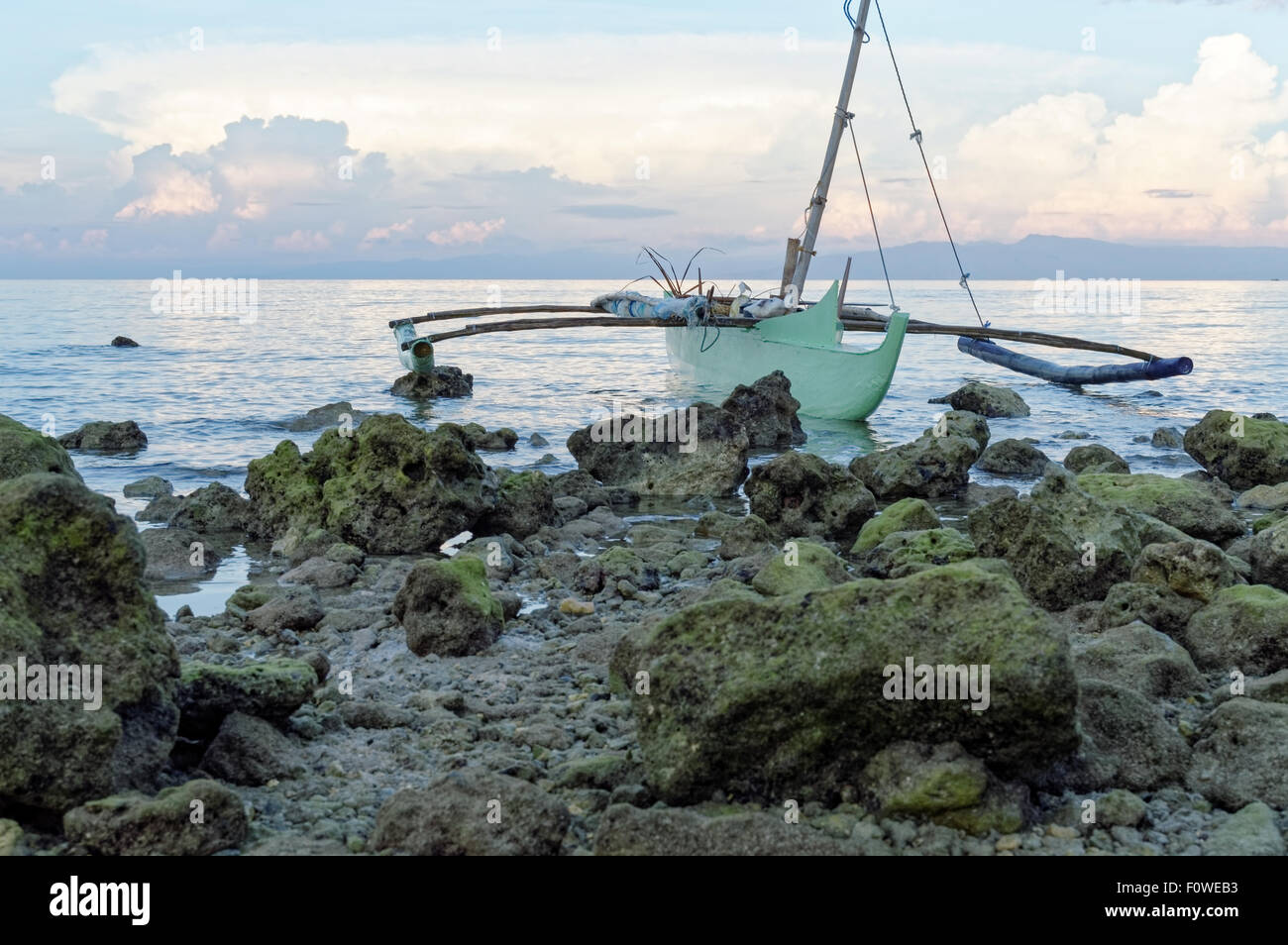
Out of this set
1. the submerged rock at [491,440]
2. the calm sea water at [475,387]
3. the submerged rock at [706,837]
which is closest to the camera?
the submerged rock at [706,837]

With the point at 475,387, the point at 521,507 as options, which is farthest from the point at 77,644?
the point at 475,387

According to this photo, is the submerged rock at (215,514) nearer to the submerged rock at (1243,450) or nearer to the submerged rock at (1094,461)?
the submerged rock at (1094,461)

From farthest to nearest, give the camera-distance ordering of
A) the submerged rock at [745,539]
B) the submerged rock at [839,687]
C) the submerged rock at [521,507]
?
the submerged rock at [521,507] → the submerged rock at [745,539] → the submerged rock at [839,687]

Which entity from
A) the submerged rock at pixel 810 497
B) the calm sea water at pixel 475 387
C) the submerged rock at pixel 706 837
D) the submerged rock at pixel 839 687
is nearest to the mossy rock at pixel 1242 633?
the submerged rock at pixel 839 687

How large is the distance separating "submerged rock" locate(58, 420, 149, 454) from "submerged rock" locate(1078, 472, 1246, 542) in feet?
46.9

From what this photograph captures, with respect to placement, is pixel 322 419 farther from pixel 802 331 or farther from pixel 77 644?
pixel 77 644

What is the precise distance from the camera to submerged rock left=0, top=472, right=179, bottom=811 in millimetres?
4176

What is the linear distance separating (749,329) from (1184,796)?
18318 millimetres

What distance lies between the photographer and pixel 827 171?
78.6ft

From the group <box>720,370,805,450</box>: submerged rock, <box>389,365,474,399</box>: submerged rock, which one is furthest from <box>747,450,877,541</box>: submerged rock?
<box>389,365,474,399</box>: submerged rock

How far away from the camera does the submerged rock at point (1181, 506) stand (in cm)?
970

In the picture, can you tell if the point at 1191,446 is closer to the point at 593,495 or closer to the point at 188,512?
the point at 593,495

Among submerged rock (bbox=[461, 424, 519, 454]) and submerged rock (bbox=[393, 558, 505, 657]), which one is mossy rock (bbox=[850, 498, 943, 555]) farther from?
submerged rock (bbox=[461, 424, 519, 454])

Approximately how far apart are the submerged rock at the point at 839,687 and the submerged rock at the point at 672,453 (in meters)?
8.63
